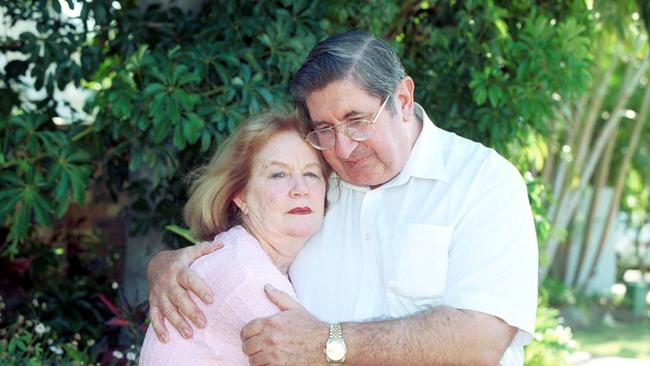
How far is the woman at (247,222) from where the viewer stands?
259cm

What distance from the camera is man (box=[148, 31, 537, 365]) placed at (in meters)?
2.56

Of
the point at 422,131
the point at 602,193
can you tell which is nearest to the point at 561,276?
the point at 602,193

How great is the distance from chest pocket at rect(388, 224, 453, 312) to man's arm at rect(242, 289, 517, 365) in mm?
158

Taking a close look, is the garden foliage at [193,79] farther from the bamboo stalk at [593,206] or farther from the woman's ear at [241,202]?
the bamboo stalk at [593,206]

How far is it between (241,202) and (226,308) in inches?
18.1

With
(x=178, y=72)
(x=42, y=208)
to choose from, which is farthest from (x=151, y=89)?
(x=42, y=208)

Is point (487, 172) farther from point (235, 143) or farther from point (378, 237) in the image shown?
point (235, 143)

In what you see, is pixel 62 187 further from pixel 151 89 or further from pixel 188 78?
pixel 188 78

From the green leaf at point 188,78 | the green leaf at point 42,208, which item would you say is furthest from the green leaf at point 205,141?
the green leaf at point 42,208

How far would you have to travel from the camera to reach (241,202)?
9.62 ft

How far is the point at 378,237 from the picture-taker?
291cm

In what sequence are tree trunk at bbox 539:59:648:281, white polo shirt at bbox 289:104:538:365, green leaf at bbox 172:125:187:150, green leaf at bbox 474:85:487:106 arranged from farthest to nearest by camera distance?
tree trunk at bbox 539:59:648:281
green leaf at bbox 474:85:487:106
green leaf at bbox 172:125:187:150
white polo shirt at bbox 289:104:538:365

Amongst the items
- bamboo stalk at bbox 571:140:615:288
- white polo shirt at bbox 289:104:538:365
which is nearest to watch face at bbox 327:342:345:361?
white polo shirt at bbox 289:104:538:365

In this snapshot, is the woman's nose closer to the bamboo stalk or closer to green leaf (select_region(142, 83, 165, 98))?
green leaf (select_region(142, 83, 165, 98))
